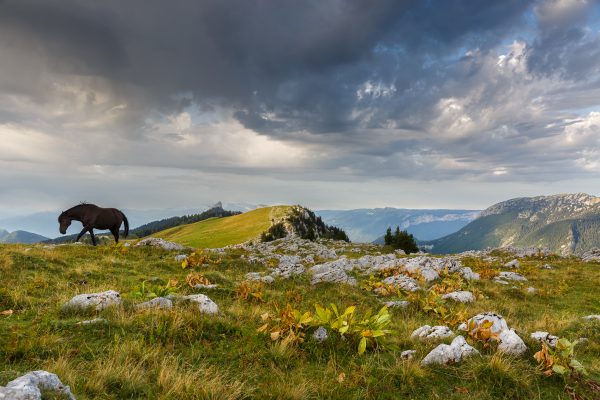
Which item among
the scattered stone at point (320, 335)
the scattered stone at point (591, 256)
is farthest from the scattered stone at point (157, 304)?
the scattered stone at point (591, 256)

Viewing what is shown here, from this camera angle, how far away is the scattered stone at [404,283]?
16266 millimetres

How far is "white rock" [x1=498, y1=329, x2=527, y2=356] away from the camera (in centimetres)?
699

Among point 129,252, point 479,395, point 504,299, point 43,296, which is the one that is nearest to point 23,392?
point 479,395

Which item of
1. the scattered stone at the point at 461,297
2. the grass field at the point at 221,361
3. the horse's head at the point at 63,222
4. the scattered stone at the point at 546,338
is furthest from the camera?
the horse's head at the point at 63,222

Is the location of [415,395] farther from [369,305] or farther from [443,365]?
[369,305]

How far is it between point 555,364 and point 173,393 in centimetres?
669

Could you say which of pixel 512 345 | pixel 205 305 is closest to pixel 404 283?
pixel 512 345

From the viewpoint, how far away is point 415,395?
5.47m

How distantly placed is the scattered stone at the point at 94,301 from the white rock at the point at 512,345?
343 inches

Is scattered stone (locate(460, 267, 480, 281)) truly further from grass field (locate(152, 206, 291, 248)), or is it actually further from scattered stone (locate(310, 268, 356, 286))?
grass field (locate(152, 206, 291, 248))

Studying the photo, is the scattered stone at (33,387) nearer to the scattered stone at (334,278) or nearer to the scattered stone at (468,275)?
the scattered stone at (334,278)

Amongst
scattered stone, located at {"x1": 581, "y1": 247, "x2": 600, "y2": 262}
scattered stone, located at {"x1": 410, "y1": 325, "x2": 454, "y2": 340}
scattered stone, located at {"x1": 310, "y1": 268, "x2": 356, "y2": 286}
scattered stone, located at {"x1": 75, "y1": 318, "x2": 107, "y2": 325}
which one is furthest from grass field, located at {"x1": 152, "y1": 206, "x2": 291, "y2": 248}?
scattered stone, located at {"x1": 410, "y1": 325, "x2": 454, "y2": 340}

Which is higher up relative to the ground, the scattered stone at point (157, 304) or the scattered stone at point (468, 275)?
the scattered stone at point (157, 304)

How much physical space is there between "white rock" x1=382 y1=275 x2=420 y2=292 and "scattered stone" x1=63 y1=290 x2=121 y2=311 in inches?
485
